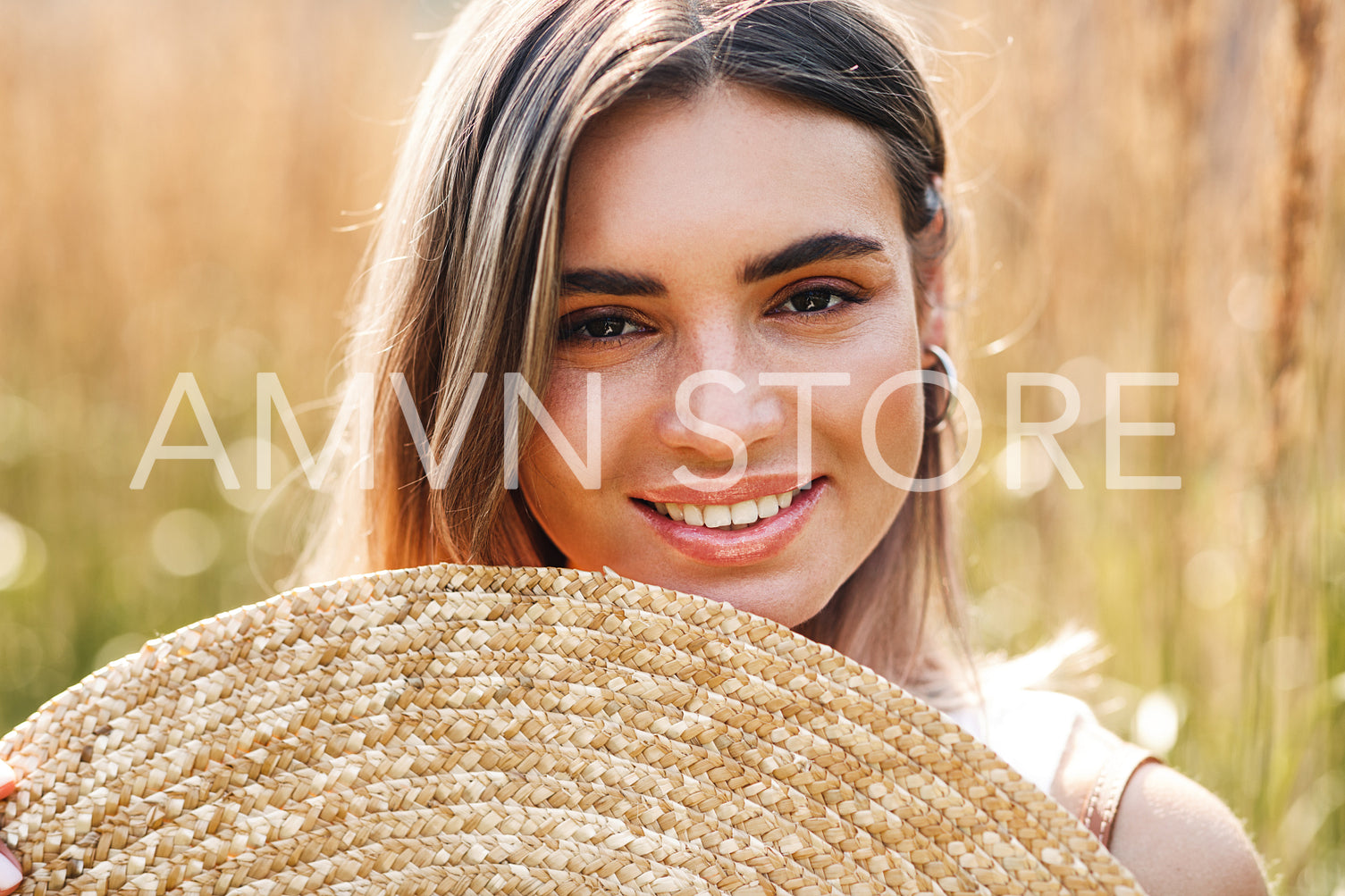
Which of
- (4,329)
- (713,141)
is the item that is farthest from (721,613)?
(4,329)

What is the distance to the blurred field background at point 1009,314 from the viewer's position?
5.77 ft

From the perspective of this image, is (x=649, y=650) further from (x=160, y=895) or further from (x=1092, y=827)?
(x=1092, y=827)

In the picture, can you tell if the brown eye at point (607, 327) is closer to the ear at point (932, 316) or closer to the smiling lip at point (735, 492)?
the smiling lip at point (735, 492)

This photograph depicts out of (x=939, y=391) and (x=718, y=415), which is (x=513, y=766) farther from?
(x=939, y=391)

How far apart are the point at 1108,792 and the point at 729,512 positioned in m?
0.55

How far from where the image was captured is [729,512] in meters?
1.09

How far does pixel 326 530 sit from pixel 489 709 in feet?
2.75

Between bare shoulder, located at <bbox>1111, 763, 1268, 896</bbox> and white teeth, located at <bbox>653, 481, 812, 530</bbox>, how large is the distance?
524 millimetres

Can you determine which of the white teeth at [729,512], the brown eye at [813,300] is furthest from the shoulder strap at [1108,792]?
the brown eye at [813,300]

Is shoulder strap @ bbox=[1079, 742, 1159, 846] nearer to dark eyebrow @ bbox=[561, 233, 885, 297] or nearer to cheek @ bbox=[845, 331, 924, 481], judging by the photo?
cheek @ bbox=[845, 331, 924, 481]

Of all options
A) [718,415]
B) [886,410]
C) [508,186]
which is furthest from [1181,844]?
[508,186]

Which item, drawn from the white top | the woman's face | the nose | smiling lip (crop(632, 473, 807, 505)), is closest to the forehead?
the woman's face

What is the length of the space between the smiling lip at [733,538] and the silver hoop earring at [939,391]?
0.39 m

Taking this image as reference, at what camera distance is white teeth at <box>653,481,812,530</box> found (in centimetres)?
109
